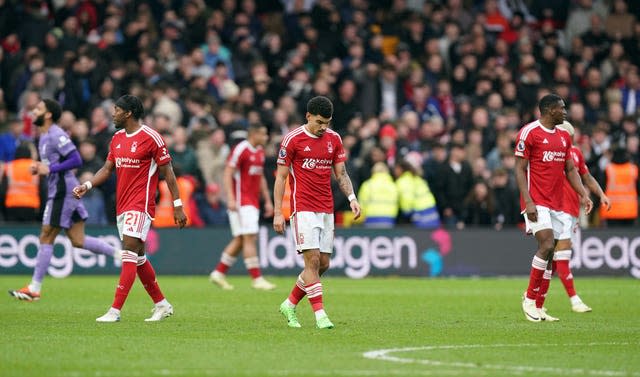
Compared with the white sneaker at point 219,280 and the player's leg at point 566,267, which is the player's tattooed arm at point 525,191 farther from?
the white sneaker at point 219,280

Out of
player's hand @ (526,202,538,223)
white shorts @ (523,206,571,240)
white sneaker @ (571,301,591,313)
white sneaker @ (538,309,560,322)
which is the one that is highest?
player's hand @ (526,202,538,223)

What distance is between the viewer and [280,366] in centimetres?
1083

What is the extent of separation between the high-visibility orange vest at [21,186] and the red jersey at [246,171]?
4.91 metres

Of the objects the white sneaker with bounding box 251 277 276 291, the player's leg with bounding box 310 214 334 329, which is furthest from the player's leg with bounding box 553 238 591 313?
the white sneaker with bounding box 251 277 276 291

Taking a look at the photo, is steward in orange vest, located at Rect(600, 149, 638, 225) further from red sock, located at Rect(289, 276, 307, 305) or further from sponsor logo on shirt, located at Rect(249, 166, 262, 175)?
red sock, located at Rect(289, 276, 307, 305)

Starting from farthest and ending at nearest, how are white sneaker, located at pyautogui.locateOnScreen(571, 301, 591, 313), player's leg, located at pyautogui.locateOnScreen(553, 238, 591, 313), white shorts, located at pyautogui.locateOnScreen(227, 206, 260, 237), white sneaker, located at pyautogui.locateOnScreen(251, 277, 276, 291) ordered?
white sneaker, located at pyautogui.locateOnScreen(251, 277, 276, 291), white shorts, located at pyautogui.locateOnScreen(227, 206, 260, 237), white sneaker, located at pyautogui.locateOnScreen(571, 301, 591, 313), player's leg, located at pyautogui.locateOnScreen(553, 238, 591, 313)

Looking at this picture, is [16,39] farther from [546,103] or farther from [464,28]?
[546,103]

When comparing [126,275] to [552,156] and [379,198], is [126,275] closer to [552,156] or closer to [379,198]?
[552,156]

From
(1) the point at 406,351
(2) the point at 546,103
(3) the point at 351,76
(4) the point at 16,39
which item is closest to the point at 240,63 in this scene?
(3) the point at 351,76

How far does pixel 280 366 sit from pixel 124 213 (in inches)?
173

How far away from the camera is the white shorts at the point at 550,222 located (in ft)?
50.6

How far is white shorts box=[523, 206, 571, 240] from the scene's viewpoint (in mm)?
15430

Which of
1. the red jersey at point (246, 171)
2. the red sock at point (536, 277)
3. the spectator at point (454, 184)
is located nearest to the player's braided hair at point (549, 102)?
the red sock at point (536, 277)

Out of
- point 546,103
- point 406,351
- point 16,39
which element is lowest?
point 406,351
